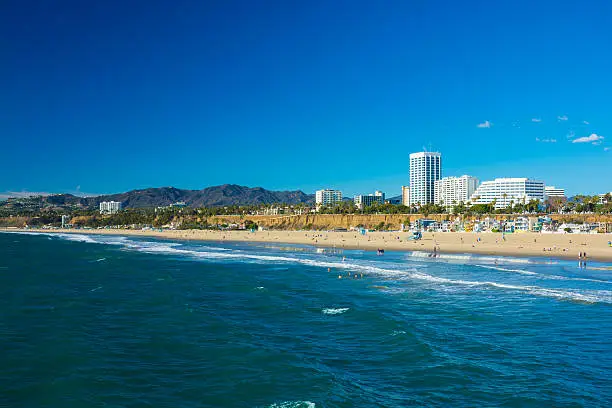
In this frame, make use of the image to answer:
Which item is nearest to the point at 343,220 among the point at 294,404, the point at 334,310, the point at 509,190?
the point at 509,190

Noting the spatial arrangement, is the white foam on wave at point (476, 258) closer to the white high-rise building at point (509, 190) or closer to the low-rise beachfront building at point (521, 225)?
the low-rise beachfront building at point (521, 225)

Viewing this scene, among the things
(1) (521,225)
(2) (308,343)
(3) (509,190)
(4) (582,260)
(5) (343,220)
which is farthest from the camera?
(3) (509,190)

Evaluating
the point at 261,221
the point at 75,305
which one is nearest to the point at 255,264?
the point at 75,305

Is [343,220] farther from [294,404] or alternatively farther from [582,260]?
[294,404]

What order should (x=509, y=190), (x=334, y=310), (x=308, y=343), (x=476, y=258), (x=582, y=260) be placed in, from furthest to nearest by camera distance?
(x=509, y=190)
(x=476, y=258)
(x=582, y=260)
(x=334, y=310)
(x=308, y=343)

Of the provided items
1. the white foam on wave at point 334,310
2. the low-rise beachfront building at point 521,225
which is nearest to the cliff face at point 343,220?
the low-rise beachfront building at point 521,225
